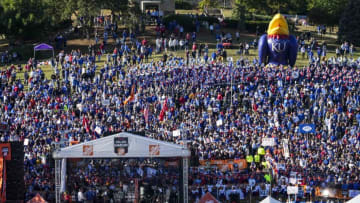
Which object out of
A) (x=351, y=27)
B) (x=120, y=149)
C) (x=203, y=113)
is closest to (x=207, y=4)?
(x=351, y=27)

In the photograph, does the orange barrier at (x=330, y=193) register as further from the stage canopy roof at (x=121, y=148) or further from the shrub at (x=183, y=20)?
the shrub at (x=183, y=20)

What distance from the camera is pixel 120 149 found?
33.1 m

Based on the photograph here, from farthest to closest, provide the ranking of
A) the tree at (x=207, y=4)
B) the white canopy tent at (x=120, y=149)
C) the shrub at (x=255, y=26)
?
the tree at (x=207, y=4) → the shrub at (x=255, y=26) → the white canopy tent at (x=120, y=149)

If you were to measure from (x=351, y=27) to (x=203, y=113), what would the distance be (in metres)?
26.5

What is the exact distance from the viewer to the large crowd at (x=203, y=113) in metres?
36.9

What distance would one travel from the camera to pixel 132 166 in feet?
121

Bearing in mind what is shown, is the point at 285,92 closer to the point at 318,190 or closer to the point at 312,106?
the point at 312,106

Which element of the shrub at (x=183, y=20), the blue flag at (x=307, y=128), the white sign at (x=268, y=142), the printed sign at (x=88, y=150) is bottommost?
the white sign at (x=268, y=142)

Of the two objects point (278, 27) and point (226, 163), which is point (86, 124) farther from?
point (278, 27)

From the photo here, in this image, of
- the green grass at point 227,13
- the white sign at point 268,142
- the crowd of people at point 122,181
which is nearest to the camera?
the crowd of people at point 122,181

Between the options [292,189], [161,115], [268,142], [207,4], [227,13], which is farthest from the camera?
[227,13]

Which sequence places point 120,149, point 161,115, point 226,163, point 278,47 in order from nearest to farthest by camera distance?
point 120,149 < point 226,163 < point 161,115 < point 278,47

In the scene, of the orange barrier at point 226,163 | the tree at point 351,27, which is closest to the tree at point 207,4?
the tree at point 351,27

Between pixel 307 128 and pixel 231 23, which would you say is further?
pixel 231 23
